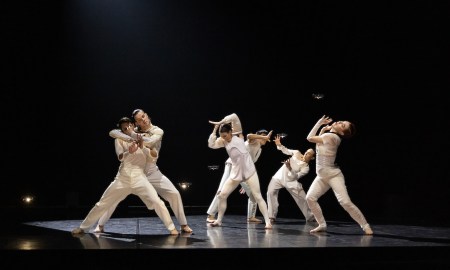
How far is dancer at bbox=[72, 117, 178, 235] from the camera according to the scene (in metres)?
4.88

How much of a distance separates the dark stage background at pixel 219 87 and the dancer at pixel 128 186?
Result: 385cm

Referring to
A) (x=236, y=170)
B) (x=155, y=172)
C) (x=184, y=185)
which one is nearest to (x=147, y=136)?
(x=155, y=172)

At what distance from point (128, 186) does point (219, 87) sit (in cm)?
525

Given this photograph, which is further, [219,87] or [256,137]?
[219,87]

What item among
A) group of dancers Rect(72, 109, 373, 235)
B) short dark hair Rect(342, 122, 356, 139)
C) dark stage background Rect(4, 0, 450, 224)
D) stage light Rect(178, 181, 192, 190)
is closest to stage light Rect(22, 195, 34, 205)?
dark stage background Rect(4, 0, 450, 224)

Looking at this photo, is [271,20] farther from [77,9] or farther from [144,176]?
[144,176]

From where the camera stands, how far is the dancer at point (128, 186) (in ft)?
16.0

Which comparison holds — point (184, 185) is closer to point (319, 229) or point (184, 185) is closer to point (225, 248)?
point (319, 229)

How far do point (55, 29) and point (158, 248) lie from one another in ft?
19.9

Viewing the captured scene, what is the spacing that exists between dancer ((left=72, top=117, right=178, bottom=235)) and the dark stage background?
385 cm

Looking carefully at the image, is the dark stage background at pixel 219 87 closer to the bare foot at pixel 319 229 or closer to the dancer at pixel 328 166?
the bare foot at pixel 319 229

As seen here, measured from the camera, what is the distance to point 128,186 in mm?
4906

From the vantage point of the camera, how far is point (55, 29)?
8781mm

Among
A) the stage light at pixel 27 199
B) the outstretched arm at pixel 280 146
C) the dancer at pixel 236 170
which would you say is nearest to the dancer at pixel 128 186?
the dancer at pixel 236 170
